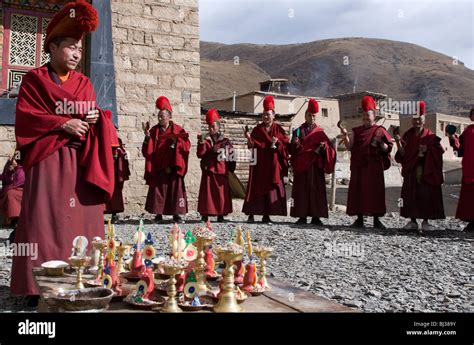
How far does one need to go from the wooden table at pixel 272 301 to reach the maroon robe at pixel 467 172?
20.1 ft

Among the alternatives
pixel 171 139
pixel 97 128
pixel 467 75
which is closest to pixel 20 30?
pixel 171 139

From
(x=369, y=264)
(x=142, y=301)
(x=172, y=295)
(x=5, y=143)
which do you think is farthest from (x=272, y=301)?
(x=5, y=143)

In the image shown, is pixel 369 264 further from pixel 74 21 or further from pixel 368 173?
pixel 74 21

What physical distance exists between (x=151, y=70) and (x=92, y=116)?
22.3 feet

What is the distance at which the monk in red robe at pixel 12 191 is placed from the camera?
743 centimetres

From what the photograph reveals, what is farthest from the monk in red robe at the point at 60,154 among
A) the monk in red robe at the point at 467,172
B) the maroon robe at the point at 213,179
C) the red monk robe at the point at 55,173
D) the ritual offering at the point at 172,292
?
the monk in red robe at the point at 467,172

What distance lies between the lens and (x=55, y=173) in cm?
354

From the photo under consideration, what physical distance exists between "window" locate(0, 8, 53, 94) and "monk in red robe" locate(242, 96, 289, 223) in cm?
539

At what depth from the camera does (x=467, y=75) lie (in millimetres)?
98938

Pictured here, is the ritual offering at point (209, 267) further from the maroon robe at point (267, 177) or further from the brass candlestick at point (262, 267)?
the maroon robe at point (267, 177)

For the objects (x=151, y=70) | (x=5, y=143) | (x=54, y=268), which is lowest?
(x=54, y=268)

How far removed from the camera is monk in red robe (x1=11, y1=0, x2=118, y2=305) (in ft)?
11.3

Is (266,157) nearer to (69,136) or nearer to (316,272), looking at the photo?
(316,272)
